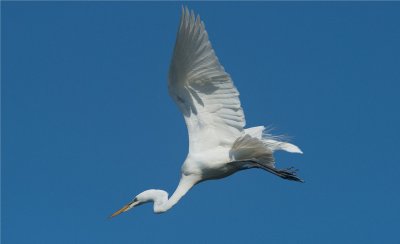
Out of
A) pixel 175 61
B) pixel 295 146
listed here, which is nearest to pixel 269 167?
pixel 295 146

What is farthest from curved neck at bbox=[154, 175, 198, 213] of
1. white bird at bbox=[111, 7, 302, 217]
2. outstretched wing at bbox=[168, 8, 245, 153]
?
outstretched wing at bbox=[168, 8, 245, 153]

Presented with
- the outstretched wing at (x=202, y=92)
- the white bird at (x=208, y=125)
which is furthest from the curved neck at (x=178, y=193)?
the outstretched wing at (x=202, y=92)

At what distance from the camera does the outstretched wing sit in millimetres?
10852

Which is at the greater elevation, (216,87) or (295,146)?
(216,87)

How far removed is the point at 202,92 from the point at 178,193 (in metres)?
1.64

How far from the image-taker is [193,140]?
38.1 ft

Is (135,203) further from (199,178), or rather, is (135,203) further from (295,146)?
(295,146)

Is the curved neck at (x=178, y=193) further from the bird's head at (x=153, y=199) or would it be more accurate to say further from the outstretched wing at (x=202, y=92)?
the outstretched wing at (x=202, y=92)

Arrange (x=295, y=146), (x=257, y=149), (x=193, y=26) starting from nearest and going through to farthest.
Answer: (x=193, y=26), (x=257, y=149), (x=295, y=146)

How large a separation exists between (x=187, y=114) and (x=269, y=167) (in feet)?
5.07

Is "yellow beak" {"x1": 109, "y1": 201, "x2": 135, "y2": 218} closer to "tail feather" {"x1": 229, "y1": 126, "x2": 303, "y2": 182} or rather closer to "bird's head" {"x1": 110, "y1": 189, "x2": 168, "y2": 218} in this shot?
"bird's head" {"x1": 110, "y1": 189, "x2": 168, "y2": 218}

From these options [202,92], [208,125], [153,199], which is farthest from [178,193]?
[202,92]

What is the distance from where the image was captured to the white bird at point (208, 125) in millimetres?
11094

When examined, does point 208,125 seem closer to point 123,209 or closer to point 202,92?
point 202,92
